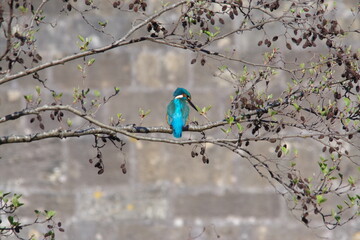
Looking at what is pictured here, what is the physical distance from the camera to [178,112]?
4.11 metres

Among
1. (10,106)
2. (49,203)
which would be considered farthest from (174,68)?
(49,203)

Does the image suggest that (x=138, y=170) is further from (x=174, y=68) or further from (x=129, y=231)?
(x=174, y=68)

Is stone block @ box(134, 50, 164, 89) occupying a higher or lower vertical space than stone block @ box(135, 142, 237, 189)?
higher

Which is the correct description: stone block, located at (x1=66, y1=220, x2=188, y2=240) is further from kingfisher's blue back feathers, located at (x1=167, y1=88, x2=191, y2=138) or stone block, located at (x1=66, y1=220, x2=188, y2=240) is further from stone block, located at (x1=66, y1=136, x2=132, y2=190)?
kingfisher's blue back feathers, located at (x1=167, y1=88, x2=191, y2=138)

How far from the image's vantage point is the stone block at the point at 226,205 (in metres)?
6.02

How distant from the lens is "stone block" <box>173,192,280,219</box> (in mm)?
6020

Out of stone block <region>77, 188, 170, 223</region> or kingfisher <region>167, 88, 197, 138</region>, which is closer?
kingfisher <region>167, 88, 197, 138</region>

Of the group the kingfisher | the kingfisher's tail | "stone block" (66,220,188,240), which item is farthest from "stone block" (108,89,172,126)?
the kingfisher's tail

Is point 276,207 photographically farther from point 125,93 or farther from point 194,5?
point 194,5

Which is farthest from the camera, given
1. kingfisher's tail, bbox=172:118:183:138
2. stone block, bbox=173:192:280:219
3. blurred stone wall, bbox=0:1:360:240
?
stone block, bbox=173:192:280:219

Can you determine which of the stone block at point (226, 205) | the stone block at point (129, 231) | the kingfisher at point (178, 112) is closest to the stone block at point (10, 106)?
the stone block at point (129, 231)

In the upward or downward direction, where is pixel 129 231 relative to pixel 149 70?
downward

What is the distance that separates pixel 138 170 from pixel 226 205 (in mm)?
735

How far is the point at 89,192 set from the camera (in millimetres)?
6020
